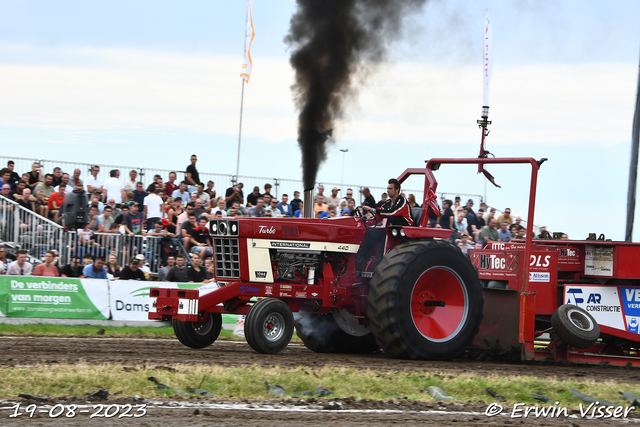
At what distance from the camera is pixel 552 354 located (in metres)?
9.66

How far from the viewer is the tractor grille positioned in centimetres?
916

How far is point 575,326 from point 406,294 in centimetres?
209

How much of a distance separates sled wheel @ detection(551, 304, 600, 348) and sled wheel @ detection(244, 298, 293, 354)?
10.3ft

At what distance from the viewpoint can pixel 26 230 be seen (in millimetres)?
14641

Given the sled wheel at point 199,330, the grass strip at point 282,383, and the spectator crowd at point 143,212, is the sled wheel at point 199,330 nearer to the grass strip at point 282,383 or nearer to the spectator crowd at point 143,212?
the grass strip at point 282,383

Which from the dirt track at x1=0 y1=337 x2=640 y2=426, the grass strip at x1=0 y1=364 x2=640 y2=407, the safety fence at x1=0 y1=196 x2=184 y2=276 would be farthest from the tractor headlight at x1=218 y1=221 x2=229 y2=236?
the safety fence at x1=0 y1=196 x2=184 y2=276

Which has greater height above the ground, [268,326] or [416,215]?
[416,215]

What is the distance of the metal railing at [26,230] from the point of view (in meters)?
14.5

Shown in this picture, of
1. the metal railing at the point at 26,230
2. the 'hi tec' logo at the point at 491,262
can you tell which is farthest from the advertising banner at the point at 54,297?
the 'hi tec' logo at the point at 491,262

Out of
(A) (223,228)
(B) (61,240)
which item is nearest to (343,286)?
(A) (223,228)

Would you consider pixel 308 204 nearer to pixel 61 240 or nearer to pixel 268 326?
pixel 268 326

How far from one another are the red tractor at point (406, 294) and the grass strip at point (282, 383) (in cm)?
148

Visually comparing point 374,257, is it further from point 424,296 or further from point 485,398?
point 485,398

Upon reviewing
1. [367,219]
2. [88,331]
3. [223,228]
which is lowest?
[88,331]
